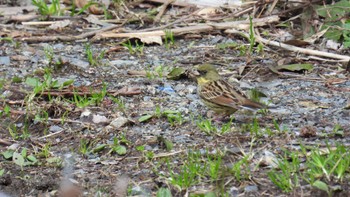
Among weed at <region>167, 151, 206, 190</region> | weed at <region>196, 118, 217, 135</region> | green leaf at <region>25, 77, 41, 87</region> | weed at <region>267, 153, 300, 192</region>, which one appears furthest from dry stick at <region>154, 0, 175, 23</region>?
weed at <region>267, 153, 300, 192</region>

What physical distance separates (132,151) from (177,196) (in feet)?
3.01

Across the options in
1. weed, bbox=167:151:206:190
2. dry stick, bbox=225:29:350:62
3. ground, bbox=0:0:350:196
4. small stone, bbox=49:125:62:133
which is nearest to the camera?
weed, bbox=167:151:206:190

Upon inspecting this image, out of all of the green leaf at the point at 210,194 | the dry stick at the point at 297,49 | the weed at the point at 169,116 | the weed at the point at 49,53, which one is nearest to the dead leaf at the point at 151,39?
the dry stick at the point at 297,49

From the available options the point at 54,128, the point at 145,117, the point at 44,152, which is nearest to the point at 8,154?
the point at 44,152

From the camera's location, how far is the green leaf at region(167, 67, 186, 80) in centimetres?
755

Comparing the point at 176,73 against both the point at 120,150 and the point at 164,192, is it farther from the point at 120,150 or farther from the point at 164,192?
the point at 164,192

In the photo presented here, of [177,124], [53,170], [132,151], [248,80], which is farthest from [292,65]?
[53,170]

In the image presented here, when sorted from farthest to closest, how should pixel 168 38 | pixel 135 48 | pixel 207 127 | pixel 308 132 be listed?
1. pixel 168 38
2. pixel 135 48
3. pixel 207 127
4. pixel 308 132

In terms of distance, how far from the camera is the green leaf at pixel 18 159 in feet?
19.3

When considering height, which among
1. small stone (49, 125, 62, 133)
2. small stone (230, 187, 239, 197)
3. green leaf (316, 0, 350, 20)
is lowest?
small stone (49, 125, 62, 133)

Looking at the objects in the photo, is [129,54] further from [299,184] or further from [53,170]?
[299,184]

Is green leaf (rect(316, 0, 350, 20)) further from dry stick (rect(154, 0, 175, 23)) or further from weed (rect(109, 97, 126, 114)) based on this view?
weed (rect(109, 97, 126, 114))

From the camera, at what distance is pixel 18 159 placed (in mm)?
5918

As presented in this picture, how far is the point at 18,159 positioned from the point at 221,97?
1.72 m
